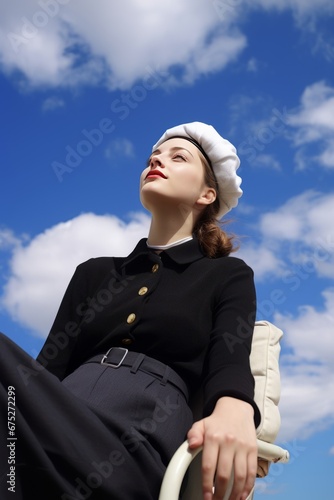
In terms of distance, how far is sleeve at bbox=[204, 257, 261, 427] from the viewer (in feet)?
4.97

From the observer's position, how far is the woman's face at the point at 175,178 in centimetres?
214

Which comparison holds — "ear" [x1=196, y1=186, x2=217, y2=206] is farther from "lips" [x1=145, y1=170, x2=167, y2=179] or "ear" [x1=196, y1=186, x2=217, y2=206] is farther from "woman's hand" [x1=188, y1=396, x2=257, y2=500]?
"woman's hand" [x1=188, y1=396, x2=257, y2=500]

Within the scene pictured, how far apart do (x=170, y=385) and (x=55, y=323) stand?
647 millimetres

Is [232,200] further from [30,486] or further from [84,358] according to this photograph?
[30,486]

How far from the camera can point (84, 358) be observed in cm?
194

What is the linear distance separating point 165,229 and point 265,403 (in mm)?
717

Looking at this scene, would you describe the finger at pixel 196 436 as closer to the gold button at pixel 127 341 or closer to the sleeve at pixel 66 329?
the gold button at pixel 127 341

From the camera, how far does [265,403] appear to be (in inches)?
72.2

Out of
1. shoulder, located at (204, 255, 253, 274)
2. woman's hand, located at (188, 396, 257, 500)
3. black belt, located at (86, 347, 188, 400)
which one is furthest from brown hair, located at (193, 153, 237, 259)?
woman's hand, located at (188, 396, 257, 500)

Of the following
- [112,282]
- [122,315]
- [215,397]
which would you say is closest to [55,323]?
[112,282]

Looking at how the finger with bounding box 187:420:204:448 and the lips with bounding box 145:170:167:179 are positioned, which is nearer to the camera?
the finger with bounding box 187:420:204:448

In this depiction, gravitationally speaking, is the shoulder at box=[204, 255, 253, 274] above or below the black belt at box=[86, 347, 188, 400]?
above

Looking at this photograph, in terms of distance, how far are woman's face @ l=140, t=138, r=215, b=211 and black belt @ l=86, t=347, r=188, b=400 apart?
2.00ft

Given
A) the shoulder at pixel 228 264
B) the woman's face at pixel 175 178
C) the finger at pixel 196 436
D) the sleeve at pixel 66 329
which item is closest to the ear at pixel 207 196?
the woman's face at pixel 175 178
